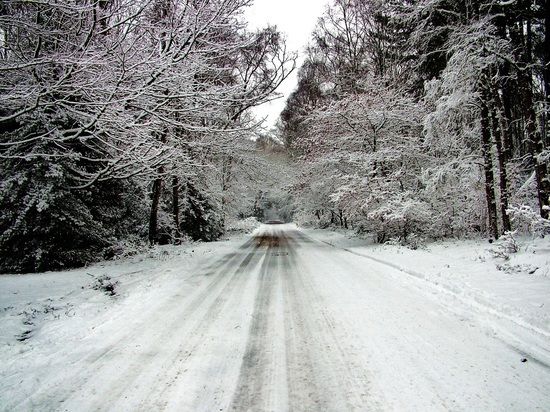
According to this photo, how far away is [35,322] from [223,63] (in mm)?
11333

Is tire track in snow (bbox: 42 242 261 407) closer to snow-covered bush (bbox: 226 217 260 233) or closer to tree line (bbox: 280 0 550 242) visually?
tree line (bbox: 280 0 550 242)

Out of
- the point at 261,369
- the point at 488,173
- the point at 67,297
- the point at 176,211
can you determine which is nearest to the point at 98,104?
the point at 67,297

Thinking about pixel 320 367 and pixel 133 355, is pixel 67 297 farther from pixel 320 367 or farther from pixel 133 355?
pixel 320 367

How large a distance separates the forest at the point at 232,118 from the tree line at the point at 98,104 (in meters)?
0.05

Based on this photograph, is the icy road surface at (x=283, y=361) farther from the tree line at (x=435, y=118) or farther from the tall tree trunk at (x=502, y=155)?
the tall tree trunk at (x=502, y=155)

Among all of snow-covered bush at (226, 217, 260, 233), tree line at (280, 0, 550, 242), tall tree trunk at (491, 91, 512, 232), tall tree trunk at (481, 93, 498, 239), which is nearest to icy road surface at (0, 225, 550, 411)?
tree line at (280, 0, 550, 242)

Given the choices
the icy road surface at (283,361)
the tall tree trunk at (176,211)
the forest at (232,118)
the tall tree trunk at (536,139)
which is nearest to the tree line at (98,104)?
the forest at (232,118)

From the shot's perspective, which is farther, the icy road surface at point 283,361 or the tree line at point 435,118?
the tree line at point 435,118

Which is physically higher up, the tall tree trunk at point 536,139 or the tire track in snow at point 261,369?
the tall tree trunk at point 536,139

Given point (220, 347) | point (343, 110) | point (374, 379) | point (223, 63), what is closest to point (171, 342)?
point (220, 347)

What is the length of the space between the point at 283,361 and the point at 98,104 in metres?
4.53

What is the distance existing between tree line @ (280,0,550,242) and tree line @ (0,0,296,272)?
18.1 feet

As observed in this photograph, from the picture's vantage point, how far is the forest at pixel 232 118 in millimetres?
4730

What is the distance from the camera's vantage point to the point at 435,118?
10.7 meters
